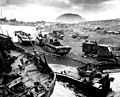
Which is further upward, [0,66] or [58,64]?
[0,66]

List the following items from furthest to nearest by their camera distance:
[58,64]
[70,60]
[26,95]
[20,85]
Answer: [70,60], [58,64], [20,85], [26,95]

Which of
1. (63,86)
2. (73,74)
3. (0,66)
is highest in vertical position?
(0,66)

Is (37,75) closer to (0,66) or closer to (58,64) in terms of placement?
(0,66)

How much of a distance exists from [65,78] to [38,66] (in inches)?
102

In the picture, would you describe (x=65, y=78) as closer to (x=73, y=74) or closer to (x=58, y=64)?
(x=73, y=74)

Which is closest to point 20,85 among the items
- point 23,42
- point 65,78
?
point 65,78

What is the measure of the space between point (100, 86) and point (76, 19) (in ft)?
512

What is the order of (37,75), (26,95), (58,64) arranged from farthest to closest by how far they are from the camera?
(58,64)
(37,75)
(26,95)

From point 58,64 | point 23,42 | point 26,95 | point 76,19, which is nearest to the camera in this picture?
point 26,95

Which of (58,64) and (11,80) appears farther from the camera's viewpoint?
(58,64)

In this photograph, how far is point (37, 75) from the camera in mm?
12664

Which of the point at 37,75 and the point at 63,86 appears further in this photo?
the point at 63,86

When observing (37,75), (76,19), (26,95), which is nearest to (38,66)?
(37,75)

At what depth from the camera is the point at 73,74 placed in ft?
47.3
